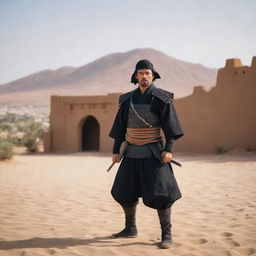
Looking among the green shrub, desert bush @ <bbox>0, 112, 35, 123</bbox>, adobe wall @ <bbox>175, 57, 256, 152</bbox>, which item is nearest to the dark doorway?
the green shrub

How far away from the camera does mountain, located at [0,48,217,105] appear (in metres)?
66.5

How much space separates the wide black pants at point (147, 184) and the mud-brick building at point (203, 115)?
429 inches

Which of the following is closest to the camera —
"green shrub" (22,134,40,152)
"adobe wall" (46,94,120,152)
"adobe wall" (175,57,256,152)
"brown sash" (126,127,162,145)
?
"brown sash" (126,127,162,145)

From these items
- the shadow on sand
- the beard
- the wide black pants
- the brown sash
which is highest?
the beard

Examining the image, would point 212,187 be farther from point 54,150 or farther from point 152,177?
point 54,150

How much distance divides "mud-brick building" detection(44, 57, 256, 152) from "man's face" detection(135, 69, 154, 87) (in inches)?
425

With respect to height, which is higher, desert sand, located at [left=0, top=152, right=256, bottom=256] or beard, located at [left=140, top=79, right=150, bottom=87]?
beard, located at [left=140, top=79, right=150, bottom=87]

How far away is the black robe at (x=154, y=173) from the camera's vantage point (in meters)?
3.74

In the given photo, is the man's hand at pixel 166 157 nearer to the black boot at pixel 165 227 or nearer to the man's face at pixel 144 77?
the black boot at pixel 165 227

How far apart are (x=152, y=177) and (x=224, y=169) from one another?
22.1ft

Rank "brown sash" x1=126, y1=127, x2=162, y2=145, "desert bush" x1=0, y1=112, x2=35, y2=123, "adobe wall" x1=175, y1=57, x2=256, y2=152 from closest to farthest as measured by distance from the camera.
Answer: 1. "brown sash" x1=126, y1=127, x2=162, y2=145
2. "adobe wall" x1=175, y1=57, x2=256, y2=152
3. "desert bush" x1=0, y1=112, x2=35, y2=123

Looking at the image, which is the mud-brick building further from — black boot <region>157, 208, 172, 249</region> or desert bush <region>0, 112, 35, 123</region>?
desert bush <region>0, 112, 35, 123</region>

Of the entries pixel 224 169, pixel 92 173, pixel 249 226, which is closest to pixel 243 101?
pixel 224 169

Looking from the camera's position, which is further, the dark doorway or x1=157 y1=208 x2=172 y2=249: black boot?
the dark doorway
